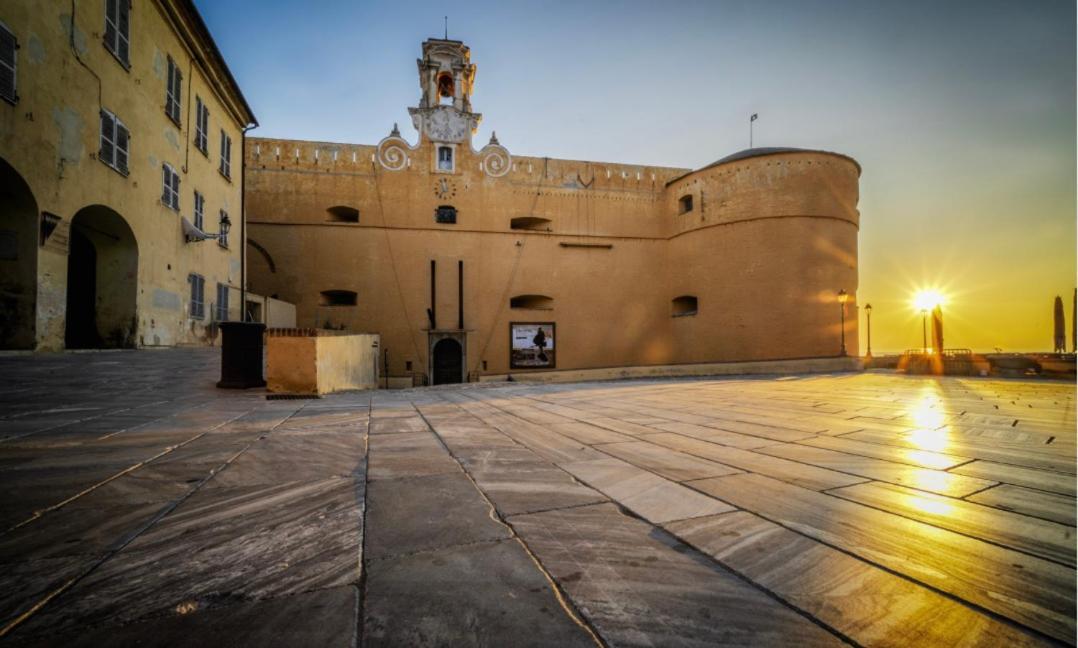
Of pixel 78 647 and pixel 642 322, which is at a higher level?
pixel 642 322

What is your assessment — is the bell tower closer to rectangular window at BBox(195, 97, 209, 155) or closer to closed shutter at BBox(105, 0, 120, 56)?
rectangular window at BBox(195, 97, 209, 155)

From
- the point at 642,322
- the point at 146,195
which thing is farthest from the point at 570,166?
the point at 146,195

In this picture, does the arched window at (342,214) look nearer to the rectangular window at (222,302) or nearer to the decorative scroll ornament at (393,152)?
the decorative scroll ornament at (393,152)

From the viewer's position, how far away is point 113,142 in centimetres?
601

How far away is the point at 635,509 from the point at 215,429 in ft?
9.10

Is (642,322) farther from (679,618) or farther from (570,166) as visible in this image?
(679,618)

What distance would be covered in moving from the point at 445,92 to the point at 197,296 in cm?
1145

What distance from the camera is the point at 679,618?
876 millimetres

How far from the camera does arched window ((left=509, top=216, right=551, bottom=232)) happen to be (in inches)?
639

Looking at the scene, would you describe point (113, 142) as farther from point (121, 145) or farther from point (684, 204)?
point (684, 204)

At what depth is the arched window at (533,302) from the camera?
1596 cm

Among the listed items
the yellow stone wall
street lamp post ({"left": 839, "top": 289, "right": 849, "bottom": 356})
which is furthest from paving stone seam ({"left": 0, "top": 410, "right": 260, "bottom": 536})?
street lamp post ({"left": 839, "top": 289, "right": 849, "bottom": 356})

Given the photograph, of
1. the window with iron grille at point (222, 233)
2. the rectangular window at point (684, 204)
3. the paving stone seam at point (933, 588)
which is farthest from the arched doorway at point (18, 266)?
the rectangular window at point (684, 204)

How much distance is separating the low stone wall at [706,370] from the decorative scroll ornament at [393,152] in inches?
313
